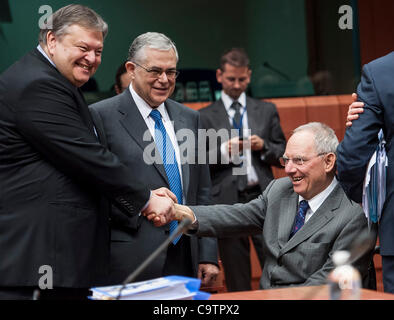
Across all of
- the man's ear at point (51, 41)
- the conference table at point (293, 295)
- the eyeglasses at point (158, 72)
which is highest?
the man's ear at point (51, 41)

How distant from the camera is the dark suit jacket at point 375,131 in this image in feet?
8.75

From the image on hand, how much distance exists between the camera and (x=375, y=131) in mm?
2684

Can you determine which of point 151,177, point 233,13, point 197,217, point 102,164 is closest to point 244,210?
point 197,217

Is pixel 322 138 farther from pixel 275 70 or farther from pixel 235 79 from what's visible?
pixel 275 70

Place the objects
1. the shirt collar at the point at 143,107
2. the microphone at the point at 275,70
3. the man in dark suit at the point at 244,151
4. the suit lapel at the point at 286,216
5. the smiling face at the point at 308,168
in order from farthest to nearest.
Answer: the microphone at the point at 275,70, the man in dark suit at the point at 244,151, the shirt collar at the point at 143,107, the smiling face at the point at 308,168, the suit lapel at the point at 286,216

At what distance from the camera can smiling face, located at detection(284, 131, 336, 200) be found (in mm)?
3043

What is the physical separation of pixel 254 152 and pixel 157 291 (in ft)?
9.39

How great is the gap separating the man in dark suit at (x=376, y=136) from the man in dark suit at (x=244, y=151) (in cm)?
201

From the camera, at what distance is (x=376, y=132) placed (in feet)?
8.82

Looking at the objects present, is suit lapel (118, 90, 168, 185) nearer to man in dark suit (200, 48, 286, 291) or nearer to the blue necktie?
the blue necktie

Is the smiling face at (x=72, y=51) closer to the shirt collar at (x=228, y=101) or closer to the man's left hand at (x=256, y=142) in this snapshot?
the man's left hand at (x=256, y=142)

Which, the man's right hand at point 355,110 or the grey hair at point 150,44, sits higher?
the grey hair at point 150,44

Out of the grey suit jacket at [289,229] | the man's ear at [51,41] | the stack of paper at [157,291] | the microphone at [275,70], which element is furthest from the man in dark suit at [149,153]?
the microphone at [275,70]

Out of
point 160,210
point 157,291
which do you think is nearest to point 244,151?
point 160,210
